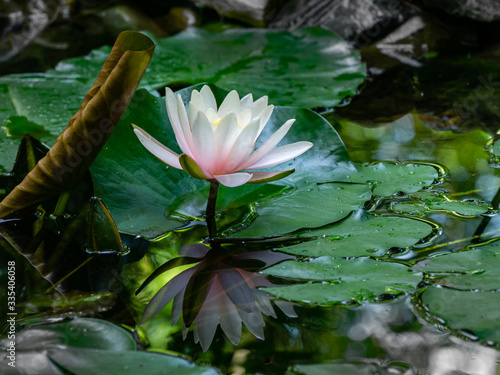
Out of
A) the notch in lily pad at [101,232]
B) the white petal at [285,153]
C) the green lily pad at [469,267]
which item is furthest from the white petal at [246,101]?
the green lily pad at [469,267]

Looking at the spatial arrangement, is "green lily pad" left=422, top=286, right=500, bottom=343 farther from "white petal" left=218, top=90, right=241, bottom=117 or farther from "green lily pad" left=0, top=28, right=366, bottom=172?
"green lily pad" left=0, top=28, right=366, bottom=172

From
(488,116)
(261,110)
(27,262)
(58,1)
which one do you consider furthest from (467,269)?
(58,1)

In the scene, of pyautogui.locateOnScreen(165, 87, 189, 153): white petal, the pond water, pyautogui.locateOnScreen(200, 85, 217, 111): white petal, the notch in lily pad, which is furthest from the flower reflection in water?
pyautogui.locateOnScreen(200, 85, 217, 111): white petal

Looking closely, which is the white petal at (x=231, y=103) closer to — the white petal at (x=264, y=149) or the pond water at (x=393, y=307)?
the white petal at (x=264, y=149)

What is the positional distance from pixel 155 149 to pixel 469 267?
677 millimetres

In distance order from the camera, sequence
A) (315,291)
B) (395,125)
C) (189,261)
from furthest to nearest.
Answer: (395,125)
(189,261)
(315,291)

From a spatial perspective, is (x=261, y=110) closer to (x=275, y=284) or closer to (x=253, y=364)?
(x=275, y=284)

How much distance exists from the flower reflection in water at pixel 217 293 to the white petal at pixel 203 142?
192 mm

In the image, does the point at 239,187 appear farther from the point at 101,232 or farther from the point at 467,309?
the point at 467,309

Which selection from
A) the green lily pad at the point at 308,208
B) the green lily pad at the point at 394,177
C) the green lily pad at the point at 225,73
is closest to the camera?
the green lily pad at the point at 308,208

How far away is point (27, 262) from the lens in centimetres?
104

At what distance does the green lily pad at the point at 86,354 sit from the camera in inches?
26.3

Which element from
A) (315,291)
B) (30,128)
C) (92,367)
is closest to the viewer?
(92,367)

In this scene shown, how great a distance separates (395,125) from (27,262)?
1288mm
